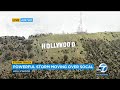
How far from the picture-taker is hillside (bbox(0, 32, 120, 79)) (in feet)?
28.2

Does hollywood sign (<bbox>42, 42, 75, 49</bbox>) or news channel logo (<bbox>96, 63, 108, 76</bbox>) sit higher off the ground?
hollywood sign (<bbox>42, 42, 75, 49</bbox>)

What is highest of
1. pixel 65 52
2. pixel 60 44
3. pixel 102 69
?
pixel 60 44

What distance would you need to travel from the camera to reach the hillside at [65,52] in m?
8.61

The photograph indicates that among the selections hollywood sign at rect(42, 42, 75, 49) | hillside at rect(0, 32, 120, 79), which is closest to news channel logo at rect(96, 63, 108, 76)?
hillside at rect(0, 32, 120, 79)

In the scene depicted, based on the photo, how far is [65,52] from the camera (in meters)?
8.70

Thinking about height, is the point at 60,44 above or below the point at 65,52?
above

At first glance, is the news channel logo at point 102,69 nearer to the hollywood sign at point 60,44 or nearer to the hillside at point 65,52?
the hillside at point 65,52

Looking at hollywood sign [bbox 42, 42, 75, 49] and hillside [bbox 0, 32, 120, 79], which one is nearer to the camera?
hillside [bbox 0, 32, 120, 79]

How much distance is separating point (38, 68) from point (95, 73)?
1776 mm

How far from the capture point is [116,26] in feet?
28.8

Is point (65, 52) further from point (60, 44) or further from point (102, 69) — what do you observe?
point (102, 69)

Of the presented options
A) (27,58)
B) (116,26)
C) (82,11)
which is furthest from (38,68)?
(116,26)

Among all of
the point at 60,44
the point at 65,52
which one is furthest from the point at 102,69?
the point at 60,44

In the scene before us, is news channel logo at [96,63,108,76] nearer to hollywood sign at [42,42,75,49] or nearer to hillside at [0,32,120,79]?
hillside at [0,32,120,79]
